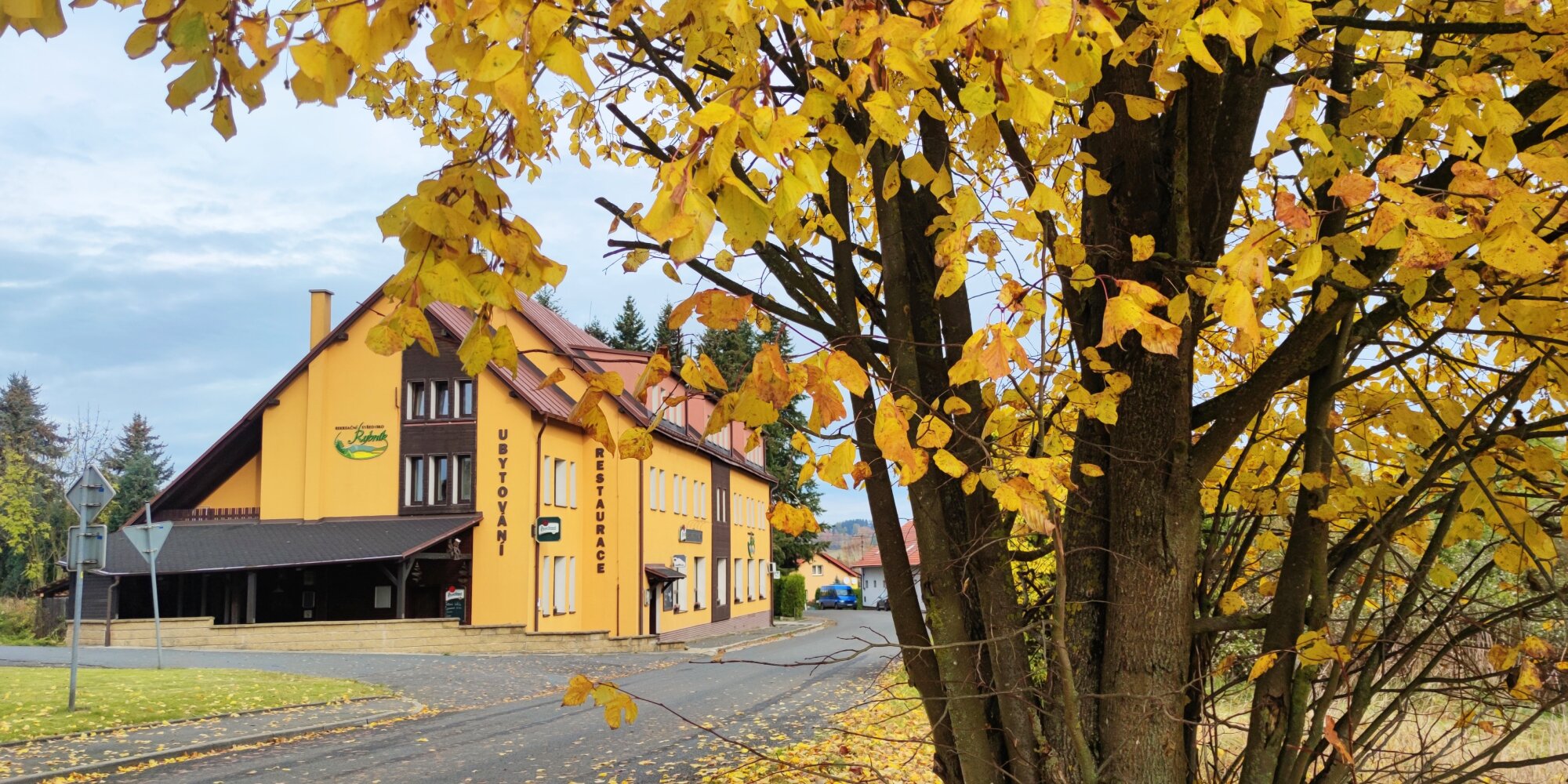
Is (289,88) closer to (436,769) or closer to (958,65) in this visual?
(958,65)

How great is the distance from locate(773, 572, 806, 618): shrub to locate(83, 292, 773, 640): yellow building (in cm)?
2129

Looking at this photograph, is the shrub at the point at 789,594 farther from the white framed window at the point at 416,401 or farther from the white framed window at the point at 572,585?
the white framed window at the point at 416,401

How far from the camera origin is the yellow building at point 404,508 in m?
29.7

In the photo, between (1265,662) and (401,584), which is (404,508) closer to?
(401,584)

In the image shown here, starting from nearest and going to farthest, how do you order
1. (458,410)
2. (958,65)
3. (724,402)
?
1. (724,402)
2. (958,65)
3. (458,410)

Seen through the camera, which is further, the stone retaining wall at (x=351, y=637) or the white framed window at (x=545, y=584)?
the white framed window at (x=545, y=584)

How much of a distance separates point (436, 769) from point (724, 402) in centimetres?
906

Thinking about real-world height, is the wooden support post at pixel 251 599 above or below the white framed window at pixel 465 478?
below

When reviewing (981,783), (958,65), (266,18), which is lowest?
(981,783)

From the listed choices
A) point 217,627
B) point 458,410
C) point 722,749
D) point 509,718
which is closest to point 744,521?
point 458,410

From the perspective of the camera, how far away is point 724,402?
216cm

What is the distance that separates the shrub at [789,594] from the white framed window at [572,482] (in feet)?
77.3

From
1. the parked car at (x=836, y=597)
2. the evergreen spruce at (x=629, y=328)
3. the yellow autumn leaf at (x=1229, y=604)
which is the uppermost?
the evergreen spruce at (x=629, y=328)

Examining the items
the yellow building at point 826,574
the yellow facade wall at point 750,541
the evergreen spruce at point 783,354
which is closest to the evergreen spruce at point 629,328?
the yellow facade wall at point 750,541
